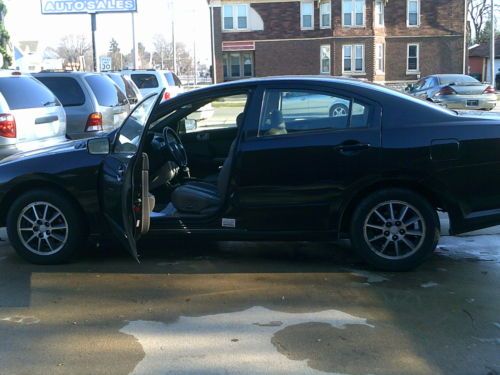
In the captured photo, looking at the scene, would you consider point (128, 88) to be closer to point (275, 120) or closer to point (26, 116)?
point (26, 116)

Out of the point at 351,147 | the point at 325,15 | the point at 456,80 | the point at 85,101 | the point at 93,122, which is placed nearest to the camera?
the point at 351,147

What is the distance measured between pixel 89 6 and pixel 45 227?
1965 centimetres

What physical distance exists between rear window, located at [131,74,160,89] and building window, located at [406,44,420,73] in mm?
27919

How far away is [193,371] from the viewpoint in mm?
3352

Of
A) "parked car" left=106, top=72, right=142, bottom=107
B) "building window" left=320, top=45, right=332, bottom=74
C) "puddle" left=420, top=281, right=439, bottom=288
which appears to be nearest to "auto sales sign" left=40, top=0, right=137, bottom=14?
"parked car" left=106, top=72, right=142, bottom=107

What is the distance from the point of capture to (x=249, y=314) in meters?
4.17

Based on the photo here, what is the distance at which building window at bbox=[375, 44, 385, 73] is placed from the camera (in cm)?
4153

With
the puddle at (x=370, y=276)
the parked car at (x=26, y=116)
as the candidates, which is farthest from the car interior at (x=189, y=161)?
the parked car at (x=26, y=116)

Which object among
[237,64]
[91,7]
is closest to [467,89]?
[91,7]

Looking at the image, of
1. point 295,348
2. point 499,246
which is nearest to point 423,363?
point 295,348

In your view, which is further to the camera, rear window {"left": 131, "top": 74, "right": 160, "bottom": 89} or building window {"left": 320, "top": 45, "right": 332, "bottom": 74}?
building window {"left": 320, "top": 45, "right": 332, "bottom": 74}

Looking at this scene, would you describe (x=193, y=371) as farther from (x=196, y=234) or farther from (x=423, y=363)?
(x=196, y=234)

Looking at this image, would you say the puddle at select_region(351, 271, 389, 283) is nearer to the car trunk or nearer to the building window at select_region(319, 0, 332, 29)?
the car trunk

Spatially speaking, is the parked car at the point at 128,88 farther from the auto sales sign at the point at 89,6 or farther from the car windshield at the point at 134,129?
the auto sales sign at the point at 89,6
